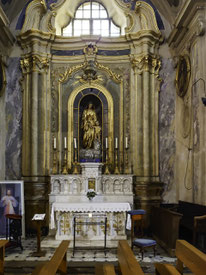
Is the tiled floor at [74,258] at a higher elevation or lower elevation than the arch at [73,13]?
lower

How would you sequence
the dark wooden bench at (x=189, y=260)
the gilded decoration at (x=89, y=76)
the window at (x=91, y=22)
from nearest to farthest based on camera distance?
the dark wooden bench at (x=189, y=260), the gilded decoration at (x=89, y=76), the window at (x=91, y=22)

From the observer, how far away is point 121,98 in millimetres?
10891

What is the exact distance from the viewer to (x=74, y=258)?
744cm

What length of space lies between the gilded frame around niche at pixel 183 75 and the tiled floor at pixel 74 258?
4.14 m

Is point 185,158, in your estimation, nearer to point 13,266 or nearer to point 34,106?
point 34,106

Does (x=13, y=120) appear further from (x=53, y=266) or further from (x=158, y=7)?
(x=53, y=266)

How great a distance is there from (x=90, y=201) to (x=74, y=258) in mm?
2304

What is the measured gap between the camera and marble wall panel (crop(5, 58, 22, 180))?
422 inches

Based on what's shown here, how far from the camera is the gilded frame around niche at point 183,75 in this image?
372 inches

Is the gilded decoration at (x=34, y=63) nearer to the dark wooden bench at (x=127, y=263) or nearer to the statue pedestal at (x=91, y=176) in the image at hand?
the statue pedestal at (x=91, y=176)

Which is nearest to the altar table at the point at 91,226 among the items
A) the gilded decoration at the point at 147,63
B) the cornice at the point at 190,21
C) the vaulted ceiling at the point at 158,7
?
the gilded decoration at the point at 147,63

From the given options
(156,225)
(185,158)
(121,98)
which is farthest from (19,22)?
(156,225)

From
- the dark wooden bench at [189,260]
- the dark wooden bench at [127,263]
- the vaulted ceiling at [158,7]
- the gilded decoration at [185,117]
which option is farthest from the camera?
the vaulted ceiling at [158,7]

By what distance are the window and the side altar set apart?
14.5 feet
